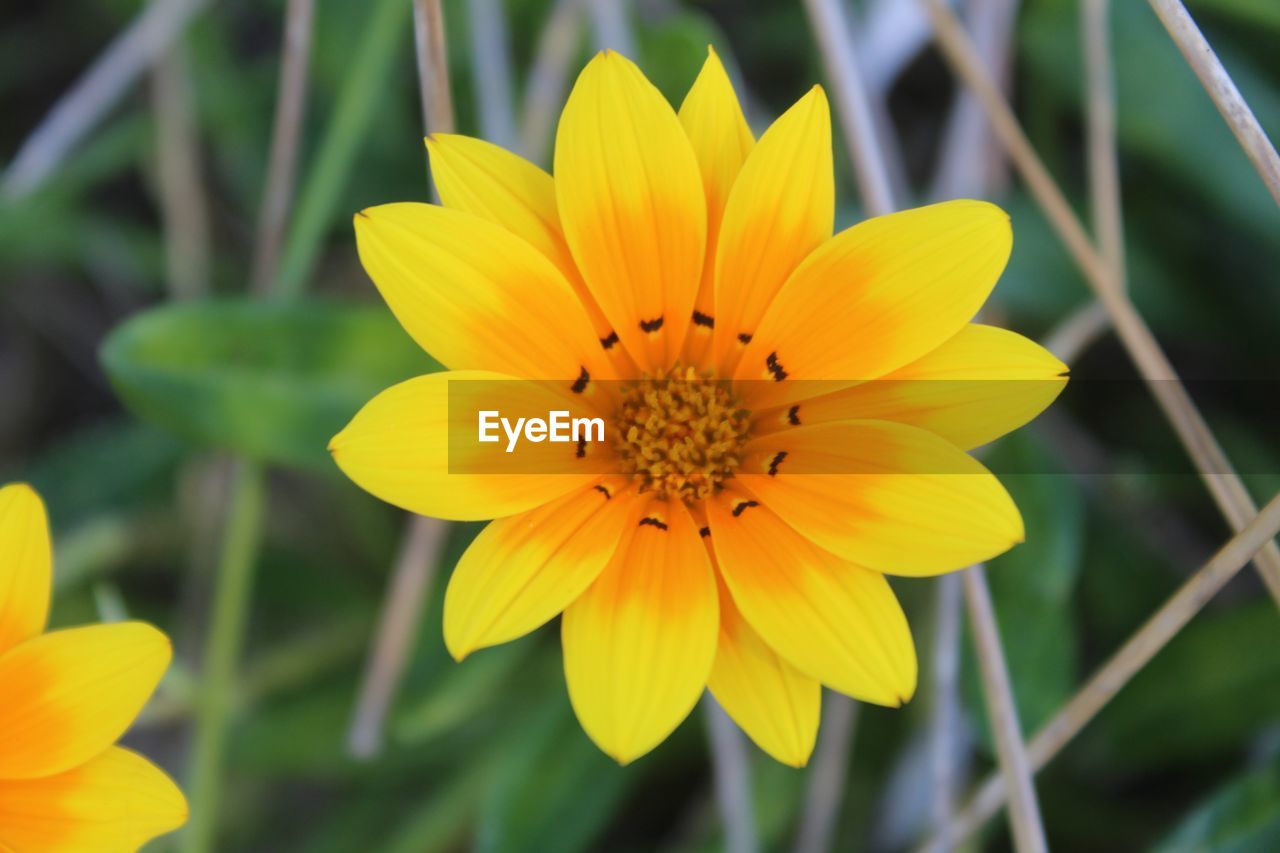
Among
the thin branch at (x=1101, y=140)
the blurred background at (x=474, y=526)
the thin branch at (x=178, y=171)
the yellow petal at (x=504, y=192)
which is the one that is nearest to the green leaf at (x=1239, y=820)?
the blurred background at (x=474, y=526)

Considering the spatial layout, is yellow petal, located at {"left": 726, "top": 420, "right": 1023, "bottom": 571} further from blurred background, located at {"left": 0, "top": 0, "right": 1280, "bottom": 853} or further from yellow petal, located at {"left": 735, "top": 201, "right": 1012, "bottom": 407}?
blurred background, located at {"left": 0, "top": 0, "right": 1280, "bottom": 853}

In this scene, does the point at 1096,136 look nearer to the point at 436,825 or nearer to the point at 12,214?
the point at 436,825

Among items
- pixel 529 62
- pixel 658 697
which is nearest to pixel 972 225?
pixel 658 697

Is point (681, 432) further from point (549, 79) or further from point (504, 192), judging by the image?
point (549, 79)

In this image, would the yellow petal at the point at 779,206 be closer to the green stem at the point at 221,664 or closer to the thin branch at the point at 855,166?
the thin branch at the point at 855,166

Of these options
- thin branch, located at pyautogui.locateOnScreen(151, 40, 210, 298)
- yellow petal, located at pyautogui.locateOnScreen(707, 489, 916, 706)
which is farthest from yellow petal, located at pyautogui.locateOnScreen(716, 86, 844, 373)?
thin branch, located at pyautogui.locateOnScreen(151, 40, 210, 298)
